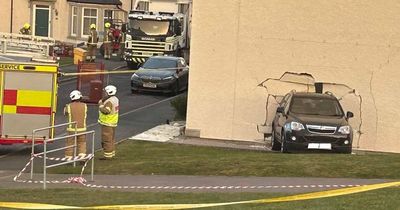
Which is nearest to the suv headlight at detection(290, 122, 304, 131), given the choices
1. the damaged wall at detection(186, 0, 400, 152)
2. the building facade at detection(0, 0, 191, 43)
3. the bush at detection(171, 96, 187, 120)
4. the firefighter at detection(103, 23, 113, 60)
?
the damaged wall at detection(186, 0, 400, 152)

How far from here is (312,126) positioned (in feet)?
58.0

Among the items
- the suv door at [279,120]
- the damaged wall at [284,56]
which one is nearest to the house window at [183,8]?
the damaged wall at [284,56]

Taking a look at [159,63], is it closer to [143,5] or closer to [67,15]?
[143,5]

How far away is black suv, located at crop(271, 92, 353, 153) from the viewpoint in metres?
17.7

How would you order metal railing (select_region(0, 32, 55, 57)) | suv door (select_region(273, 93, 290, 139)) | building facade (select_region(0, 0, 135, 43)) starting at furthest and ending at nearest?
building facade (select_region(0, 0, 135, 43)) → metal railing (select_region(0, 32, 55, 57)) → suv door (select_region(273, 93, 290, 139))

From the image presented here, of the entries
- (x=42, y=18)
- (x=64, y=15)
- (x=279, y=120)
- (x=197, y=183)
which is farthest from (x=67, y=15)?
(x=197, y=183)

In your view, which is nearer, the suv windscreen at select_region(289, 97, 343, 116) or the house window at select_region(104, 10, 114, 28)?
the suv windscreen at select_region(289, 97, 343, 116)

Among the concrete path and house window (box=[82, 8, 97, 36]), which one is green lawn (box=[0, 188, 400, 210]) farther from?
house window (box=[82, 8, 97, 36])

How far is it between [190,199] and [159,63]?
21229 millimetres

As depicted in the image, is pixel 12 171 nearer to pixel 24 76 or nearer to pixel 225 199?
pixel 24 76

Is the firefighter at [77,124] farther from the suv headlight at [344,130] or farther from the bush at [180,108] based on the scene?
the bush at [180,108]

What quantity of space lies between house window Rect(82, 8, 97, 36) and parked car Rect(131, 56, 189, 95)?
65.2ft

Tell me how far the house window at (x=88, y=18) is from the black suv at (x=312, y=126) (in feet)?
111

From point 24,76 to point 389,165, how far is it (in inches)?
315
